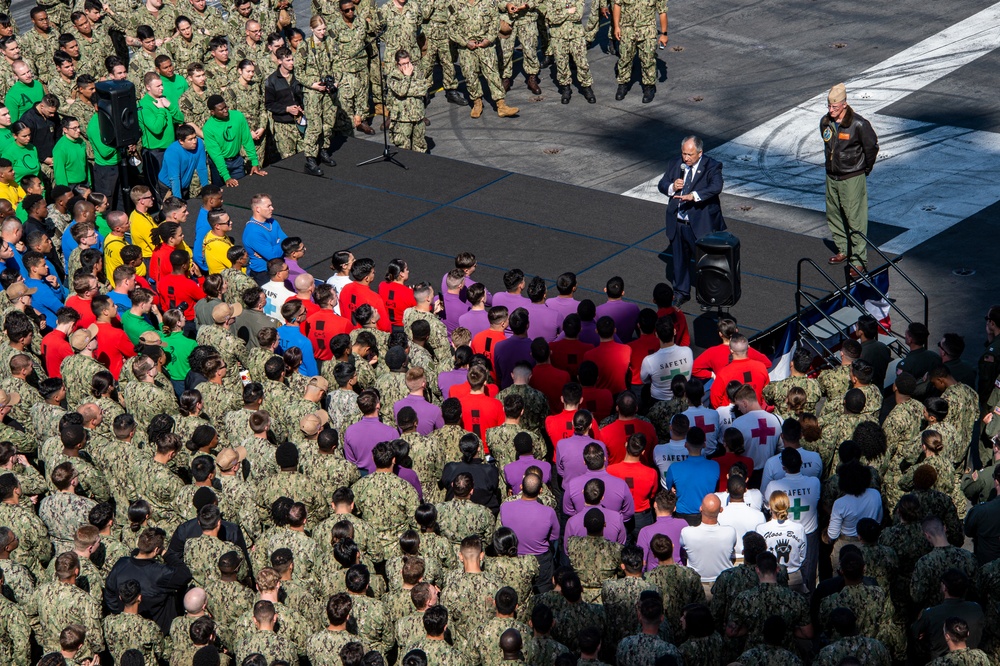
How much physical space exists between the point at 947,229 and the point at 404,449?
953cm

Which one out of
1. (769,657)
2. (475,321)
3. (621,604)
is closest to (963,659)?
(769,657)

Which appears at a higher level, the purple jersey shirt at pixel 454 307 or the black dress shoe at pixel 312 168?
the purple jersey shirt at pixel 454 307

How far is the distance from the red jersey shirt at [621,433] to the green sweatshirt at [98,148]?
30.4 ft

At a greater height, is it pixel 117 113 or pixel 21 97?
pixel 117 113

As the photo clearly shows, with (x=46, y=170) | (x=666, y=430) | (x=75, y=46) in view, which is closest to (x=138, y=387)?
(x=666, y=430)

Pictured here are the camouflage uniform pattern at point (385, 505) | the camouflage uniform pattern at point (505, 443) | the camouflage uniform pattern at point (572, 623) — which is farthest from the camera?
the camouflage uniform pattern at point (505, 443)

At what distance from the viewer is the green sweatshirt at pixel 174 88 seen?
19.5m

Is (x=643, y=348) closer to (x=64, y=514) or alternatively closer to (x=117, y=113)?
(x=64, y=514)

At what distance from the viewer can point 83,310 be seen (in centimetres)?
1455

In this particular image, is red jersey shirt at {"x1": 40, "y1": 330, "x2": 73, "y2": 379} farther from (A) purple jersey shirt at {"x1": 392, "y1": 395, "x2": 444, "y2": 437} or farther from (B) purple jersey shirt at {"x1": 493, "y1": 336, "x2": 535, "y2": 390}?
(B) purple jersey shirt at {"x1": 493, "y1": 336, "x2": 535, "y2": 390}

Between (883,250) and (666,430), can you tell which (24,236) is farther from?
(883,250)

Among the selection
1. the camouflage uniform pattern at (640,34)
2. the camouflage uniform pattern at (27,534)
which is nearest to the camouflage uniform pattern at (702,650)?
the camouflage uniform pattern at (27,534)

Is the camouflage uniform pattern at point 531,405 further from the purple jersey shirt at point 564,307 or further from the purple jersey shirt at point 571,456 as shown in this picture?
the purple jersey shirt at point 564,307

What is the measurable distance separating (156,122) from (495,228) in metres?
4.83
